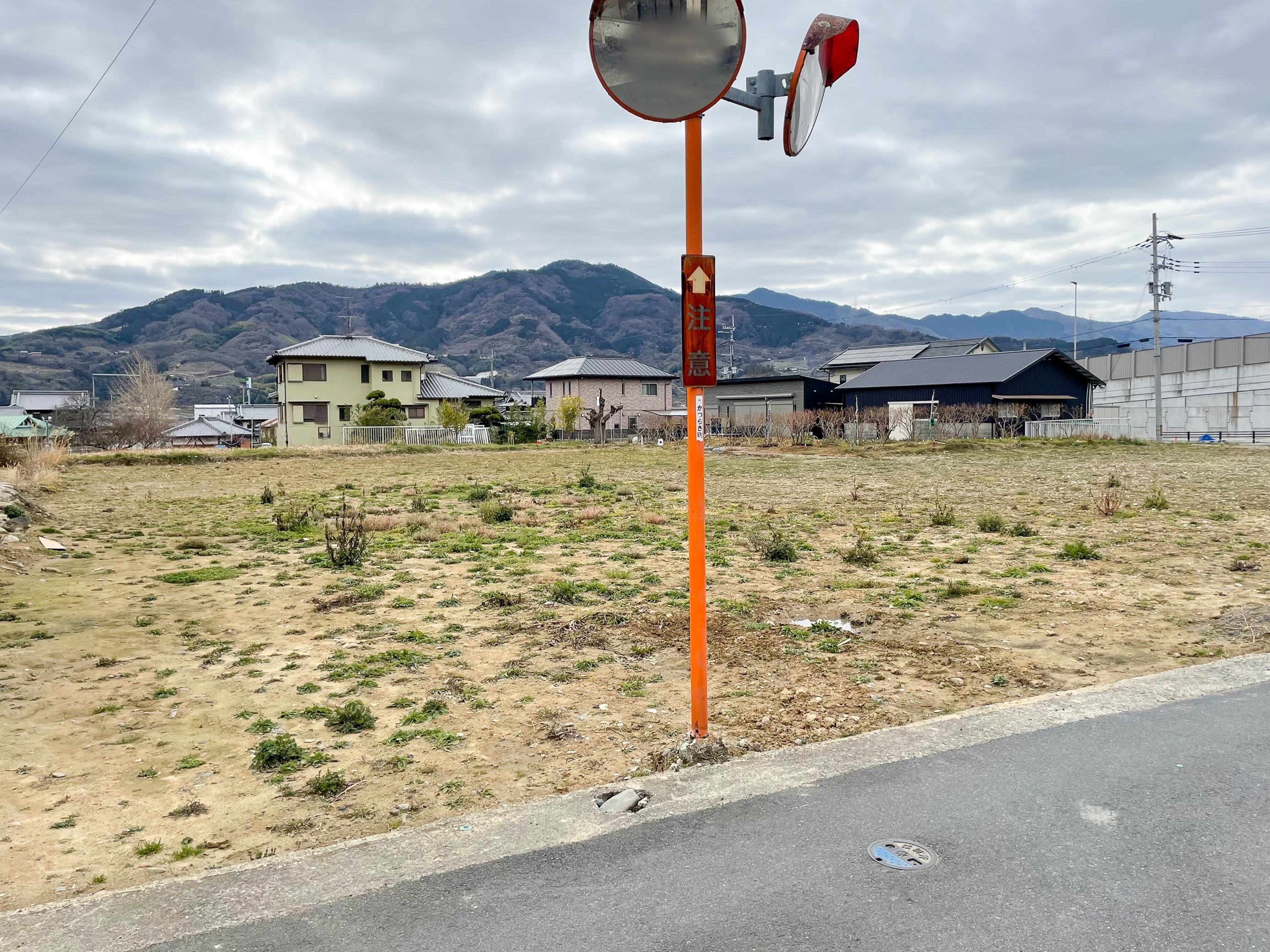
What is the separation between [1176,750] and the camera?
373cm

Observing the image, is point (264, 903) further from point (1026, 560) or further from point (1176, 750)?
point (1026, 560)

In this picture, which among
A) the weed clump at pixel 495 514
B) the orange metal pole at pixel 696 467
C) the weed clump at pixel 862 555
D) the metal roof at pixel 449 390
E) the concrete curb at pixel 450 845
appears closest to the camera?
the concrete curb at pixel 450 845

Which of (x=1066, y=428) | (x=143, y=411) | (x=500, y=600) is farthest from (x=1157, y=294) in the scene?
(x=143, y=411)

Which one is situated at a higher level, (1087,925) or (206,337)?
(206,337)

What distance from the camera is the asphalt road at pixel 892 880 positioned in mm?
2416

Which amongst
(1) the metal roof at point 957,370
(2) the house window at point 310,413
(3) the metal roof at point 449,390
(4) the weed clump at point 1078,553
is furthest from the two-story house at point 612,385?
(4) the weed clump at point 1078,553

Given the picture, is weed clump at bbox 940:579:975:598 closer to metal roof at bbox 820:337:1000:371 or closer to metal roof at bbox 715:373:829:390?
metal roof at bbox 715:373:829:390

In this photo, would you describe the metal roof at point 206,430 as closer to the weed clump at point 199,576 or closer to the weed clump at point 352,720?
the weed clump at point 199,576

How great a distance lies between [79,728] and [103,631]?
222 cm

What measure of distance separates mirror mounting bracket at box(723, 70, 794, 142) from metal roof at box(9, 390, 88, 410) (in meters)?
73.1

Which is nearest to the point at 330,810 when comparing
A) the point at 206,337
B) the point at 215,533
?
the point at 215,533

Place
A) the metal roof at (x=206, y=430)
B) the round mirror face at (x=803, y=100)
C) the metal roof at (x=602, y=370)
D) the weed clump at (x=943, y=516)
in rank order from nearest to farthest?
the round mirror face at (x=803, y=100), the weed clump at (x=943, y=516), the metal roof at (x=206, y=430), the metal roof at (x=602, y=370)

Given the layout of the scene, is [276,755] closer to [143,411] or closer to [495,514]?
[495,514]

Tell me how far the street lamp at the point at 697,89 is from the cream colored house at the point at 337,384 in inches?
1684
